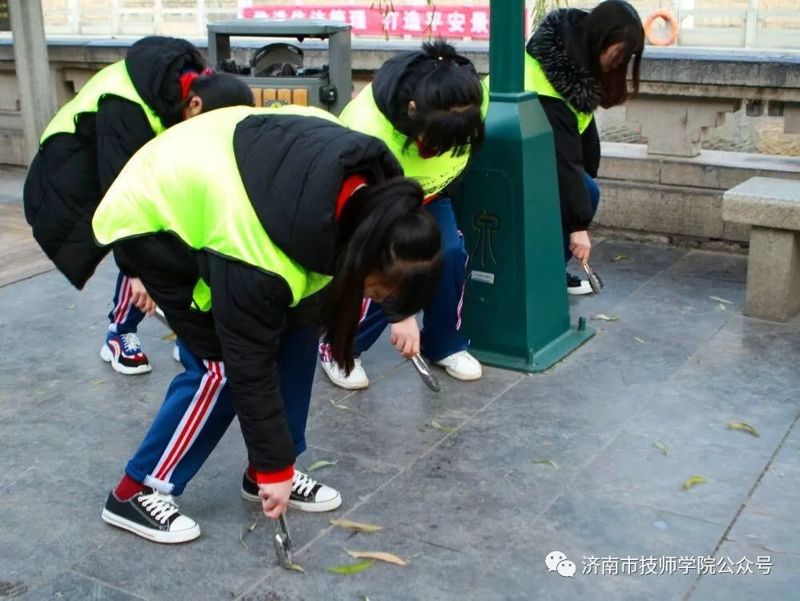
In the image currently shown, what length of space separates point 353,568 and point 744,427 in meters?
→ 1.66

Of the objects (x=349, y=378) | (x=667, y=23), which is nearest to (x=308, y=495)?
(x=349, y=378)

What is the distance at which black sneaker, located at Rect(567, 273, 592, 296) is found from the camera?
18.4ft

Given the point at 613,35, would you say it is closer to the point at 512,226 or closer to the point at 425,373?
the point at 512,226

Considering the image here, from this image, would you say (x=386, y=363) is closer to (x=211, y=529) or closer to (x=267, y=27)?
(x=211, y=529)

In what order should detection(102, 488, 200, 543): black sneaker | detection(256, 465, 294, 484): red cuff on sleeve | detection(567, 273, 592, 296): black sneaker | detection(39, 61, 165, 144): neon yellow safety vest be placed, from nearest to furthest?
detection(256, 465, 294, 484): red cuff on sleeve < detection(102, 488, 200, 543): black sneaker < detection(39, 61, 165, 144): neon yellow safety vest < detection(567, 273, 592, 296): black sneaker

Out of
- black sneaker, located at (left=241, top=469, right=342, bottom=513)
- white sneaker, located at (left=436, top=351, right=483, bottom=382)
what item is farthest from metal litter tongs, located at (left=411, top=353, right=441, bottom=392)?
black sneaker, located at (left=241, top=469, right=342, bottom=513)

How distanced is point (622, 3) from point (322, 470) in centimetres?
224

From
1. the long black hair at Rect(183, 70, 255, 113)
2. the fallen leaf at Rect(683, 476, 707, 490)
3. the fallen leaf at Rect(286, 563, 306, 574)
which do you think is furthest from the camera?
the long black hair at Rect(183, 70, 255, 113)

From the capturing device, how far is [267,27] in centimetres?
600

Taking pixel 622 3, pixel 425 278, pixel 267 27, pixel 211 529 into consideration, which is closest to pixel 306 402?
pixel 211 529

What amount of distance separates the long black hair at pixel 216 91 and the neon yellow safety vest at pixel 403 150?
433mm

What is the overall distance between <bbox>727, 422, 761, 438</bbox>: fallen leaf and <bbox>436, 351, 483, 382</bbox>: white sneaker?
1.04 m

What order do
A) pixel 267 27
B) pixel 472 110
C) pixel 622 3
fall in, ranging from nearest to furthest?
pixel 472 110 → pixel 622 3 → pixel 267 27

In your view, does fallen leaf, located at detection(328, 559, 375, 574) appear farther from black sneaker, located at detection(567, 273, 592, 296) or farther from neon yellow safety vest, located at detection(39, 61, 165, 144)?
→ black sneaker, located at detection(567, 273, 592, 296)
